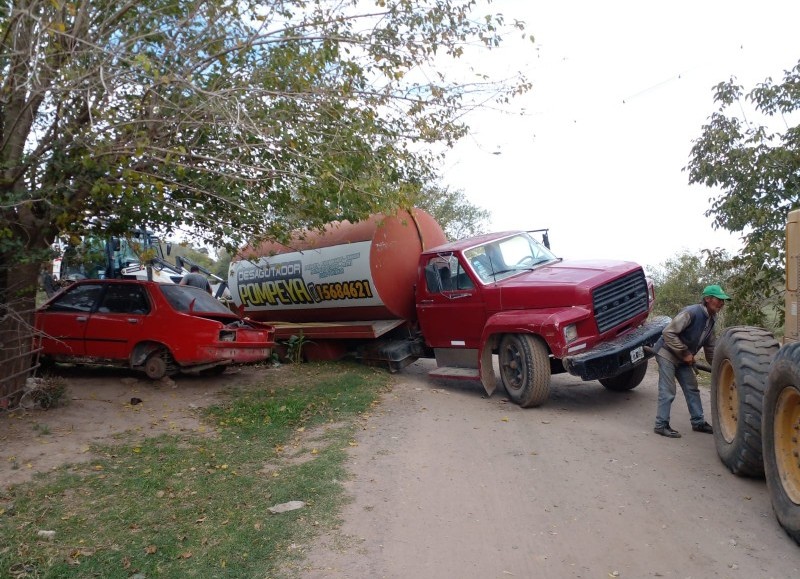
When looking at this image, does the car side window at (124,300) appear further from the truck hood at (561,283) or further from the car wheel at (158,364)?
the truck hood at (561,283)

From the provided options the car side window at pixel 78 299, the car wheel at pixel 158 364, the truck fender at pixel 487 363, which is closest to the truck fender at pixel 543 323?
the truck fender at pixel 487 363

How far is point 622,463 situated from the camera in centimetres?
633

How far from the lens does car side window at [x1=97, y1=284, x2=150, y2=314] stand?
33.2 feet

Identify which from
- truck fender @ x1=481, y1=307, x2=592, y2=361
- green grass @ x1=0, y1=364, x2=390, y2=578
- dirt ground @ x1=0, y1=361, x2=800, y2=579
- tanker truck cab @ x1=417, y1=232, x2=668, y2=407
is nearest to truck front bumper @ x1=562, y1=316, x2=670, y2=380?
tanker truck cab @ x1=417, y1=232, x2=668, y2=407

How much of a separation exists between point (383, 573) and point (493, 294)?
560 cm

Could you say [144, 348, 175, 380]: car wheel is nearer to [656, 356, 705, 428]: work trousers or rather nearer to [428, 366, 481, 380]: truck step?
[428, 366, 481, 380]: truck step

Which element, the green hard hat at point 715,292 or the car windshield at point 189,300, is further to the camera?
the car windshield at point 189,300

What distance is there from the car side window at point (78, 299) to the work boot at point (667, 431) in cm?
812

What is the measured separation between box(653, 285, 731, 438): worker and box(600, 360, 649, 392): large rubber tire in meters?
1.72

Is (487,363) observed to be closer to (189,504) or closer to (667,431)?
(667,431)

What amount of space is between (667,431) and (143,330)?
722 cm

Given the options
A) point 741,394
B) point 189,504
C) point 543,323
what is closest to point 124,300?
point 189,504

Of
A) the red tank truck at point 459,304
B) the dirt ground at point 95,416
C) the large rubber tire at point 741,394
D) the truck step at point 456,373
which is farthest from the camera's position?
the truck step at point 456,373

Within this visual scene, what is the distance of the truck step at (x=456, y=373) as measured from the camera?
9.72m
